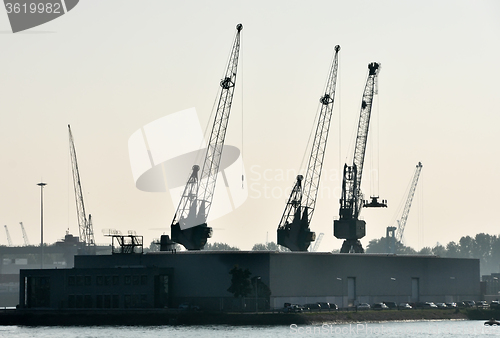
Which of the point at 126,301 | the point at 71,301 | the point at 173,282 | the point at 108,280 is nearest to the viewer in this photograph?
the point at 126,301

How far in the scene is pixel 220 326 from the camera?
15950 cm

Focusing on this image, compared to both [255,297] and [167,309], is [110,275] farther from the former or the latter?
[255,297]

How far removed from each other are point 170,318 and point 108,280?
17655mm

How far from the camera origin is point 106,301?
17688cm

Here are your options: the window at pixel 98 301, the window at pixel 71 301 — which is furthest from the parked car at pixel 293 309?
the window at pixel 71 301

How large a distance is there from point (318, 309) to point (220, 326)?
24202mm

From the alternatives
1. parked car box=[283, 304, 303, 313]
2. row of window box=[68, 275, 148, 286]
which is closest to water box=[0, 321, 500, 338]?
parked car box=[283, 304, 303, 313]

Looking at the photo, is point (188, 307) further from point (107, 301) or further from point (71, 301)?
point (71, 301)

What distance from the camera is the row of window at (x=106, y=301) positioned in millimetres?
174875

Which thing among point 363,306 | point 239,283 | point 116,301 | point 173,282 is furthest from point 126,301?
point 363,306

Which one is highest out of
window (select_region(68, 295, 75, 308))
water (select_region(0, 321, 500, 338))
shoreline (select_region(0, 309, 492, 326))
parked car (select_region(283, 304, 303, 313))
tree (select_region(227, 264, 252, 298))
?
tree (select_region(227, 264, 252, 298))

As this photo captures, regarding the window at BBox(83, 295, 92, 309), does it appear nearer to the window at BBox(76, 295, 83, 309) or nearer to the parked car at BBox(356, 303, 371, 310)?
the window at BBox(76, 295, 83, 309)

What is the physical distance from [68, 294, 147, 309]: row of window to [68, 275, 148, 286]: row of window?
2254 mm

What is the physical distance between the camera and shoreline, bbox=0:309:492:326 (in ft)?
539
